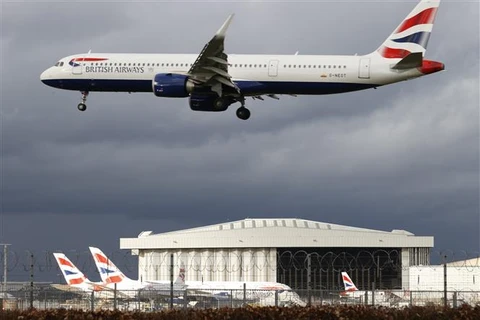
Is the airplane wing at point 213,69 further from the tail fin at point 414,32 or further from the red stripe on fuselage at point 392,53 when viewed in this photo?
the tail fin at point 414,32

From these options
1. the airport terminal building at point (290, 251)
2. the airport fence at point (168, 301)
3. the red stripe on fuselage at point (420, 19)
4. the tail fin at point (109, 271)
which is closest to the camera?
the airport fence at point (168, 301)

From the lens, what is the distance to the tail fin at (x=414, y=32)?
78.7 metres

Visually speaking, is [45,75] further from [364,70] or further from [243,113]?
[364,70]

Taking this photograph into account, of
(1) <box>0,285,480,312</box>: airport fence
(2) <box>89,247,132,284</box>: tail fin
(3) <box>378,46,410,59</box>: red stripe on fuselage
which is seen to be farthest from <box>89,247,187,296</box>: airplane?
(3) <box>378,46,410,59</box>: red stripe on fuselage

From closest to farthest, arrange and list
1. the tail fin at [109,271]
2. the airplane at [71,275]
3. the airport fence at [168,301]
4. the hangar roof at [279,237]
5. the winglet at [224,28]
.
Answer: the airport fence at [168,301], the winglet at [224,28], the airplane at [71,275], the tail fin at [109,271], the hangar roof at [279,237]

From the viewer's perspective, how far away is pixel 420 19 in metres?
80.6

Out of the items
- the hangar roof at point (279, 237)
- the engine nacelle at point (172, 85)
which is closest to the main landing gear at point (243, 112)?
the engine nacelle at point (172, 85)

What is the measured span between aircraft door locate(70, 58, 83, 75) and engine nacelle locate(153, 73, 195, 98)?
7.48 m

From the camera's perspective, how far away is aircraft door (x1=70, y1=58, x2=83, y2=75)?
78500 millimetres

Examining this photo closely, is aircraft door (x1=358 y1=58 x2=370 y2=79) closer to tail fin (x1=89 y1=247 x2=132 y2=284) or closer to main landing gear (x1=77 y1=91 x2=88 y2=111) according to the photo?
main landing gear (x1=77 y1=91 x2=88 y2=111)

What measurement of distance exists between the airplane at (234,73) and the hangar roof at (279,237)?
144 ft

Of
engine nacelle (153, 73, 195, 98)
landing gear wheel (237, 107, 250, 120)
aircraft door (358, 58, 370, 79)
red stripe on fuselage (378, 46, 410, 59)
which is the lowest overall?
landing gear wheel (237, 107, 250, 120)

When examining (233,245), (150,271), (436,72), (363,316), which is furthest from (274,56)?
(150,271)

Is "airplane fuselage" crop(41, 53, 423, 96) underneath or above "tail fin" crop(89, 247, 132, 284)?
above
